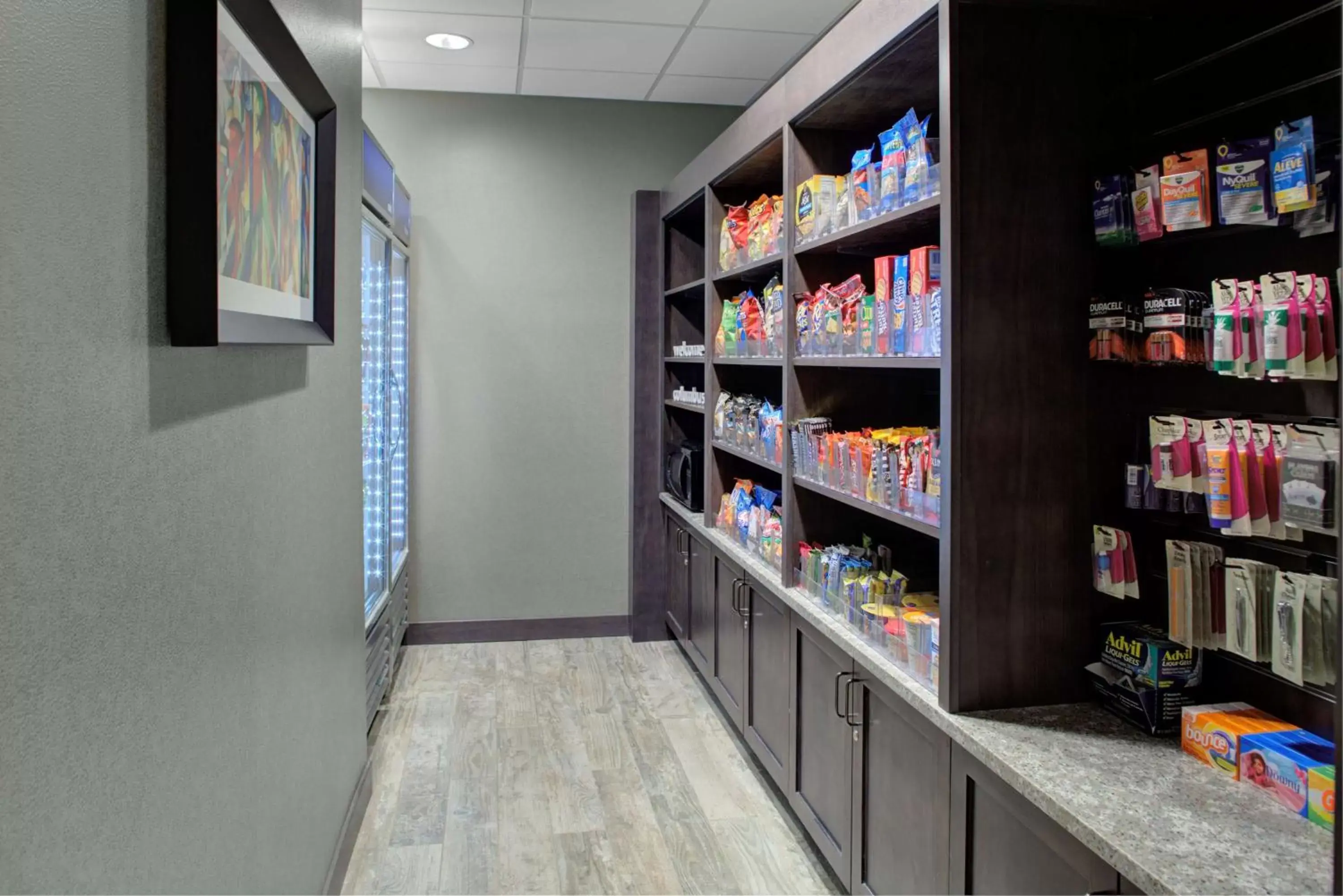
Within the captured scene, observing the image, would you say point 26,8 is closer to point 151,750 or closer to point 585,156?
point 151,750

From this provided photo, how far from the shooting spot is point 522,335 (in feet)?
16.7

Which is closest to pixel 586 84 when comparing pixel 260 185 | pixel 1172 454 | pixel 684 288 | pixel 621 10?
pixel 621 10

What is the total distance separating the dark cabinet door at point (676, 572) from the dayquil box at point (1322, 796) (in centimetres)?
309

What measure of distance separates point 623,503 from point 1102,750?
3.70 meters

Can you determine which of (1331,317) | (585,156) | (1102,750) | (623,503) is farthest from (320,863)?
(585,156)

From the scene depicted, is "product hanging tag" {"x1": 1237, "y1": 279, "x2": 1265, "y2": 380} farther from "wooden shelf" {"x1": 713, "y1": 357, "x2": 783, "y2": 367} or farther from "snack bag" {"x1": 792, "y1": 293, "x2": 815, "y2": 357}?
"wooden shelf" {"x1": 713, "y1": 357, "x2": 783, "y2": 367}

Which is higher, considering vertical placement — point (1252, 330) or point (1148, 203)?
point (1148, 203)

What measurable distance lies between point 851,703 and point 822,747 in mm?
341

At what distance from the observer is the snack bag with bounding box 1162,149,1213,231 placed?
1701 millimetres

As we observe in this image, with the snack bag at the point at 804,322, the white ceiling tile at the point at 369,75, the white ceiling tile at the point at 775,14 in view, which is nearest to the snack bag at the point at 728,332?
the snack bag at the point at 804,322

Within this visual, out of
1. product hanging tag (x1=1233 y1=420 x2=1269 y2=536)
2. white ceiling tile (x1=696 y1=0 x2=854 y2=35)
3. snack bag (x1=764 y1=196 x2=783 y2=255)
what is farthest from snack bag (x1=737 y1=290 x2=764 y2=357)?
product hanging tag (x1=1233 y1=420 x2=1269 y2=536)

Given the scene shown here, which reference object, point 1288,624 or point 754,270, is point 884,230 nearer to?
point 754,270

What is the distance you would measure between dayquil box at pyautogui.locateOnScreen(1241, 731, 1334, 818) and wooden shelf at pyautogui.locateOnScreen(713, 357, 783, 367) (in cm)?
178

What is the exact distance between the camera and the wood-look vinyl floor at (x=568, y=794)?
272 cm
